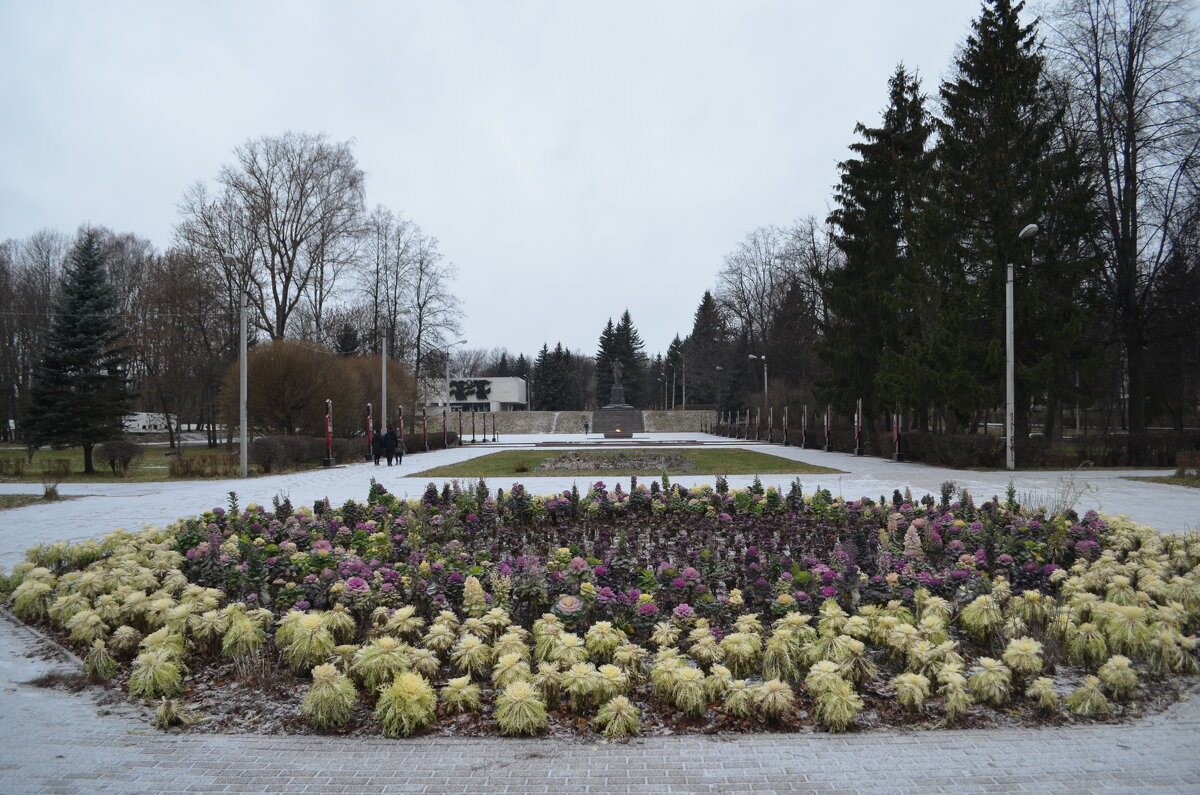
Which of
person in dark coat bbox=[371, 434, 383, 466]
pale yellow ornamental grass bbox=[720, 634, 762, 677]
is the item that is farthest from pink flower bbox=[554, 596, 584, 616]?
person in dark coat bbox=[371, 434, 383, 466]

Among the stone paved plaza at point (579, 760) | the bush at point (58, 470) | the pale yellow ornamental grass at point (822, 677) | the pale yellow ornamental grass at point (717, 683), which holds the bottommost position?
the bush at point (58, 470)

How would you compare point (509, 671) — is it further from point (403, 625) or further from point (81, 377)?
point (81, 377)

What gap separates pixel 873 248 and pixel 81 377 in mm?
29984

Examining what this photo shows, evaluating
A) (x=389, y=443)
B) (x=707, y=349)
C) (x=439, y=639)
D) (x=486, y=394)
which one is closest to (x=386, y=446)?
(x=389, y=443)

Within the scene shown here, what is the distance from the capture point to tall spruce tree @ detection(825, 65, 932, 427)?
26.8 m

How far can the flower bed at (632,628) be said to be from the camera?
3502 millimetres

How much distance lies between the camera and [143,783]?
2893mm

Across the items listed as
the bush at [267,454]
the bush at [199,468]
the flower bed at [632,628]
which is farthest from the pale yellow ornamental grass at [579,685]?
the bush at [267,454]

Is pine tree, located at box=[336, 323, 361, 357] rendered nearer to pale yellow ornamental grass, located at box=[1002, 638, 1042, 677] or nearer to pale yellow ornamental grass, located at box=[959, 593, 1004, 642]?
pale yellow ornamental grass, located at box=[959, 593, 1004, 642]

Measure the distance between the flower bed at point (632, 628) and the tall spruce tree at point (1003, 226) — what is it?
16197mm

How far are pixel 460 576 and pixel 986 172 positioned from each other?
22.9 m

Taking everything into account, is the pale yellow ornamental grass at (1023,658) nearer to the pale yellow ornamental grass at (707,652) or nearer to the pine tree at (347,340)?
the pale yellow ornamental grass at (707,652)

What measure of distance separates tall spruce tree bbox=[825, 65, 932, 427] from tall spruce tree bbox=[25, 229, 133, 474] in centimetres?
2709

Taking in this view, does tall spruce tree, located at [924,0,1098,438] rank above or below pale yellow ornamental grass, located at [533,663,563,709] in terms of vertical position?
above
